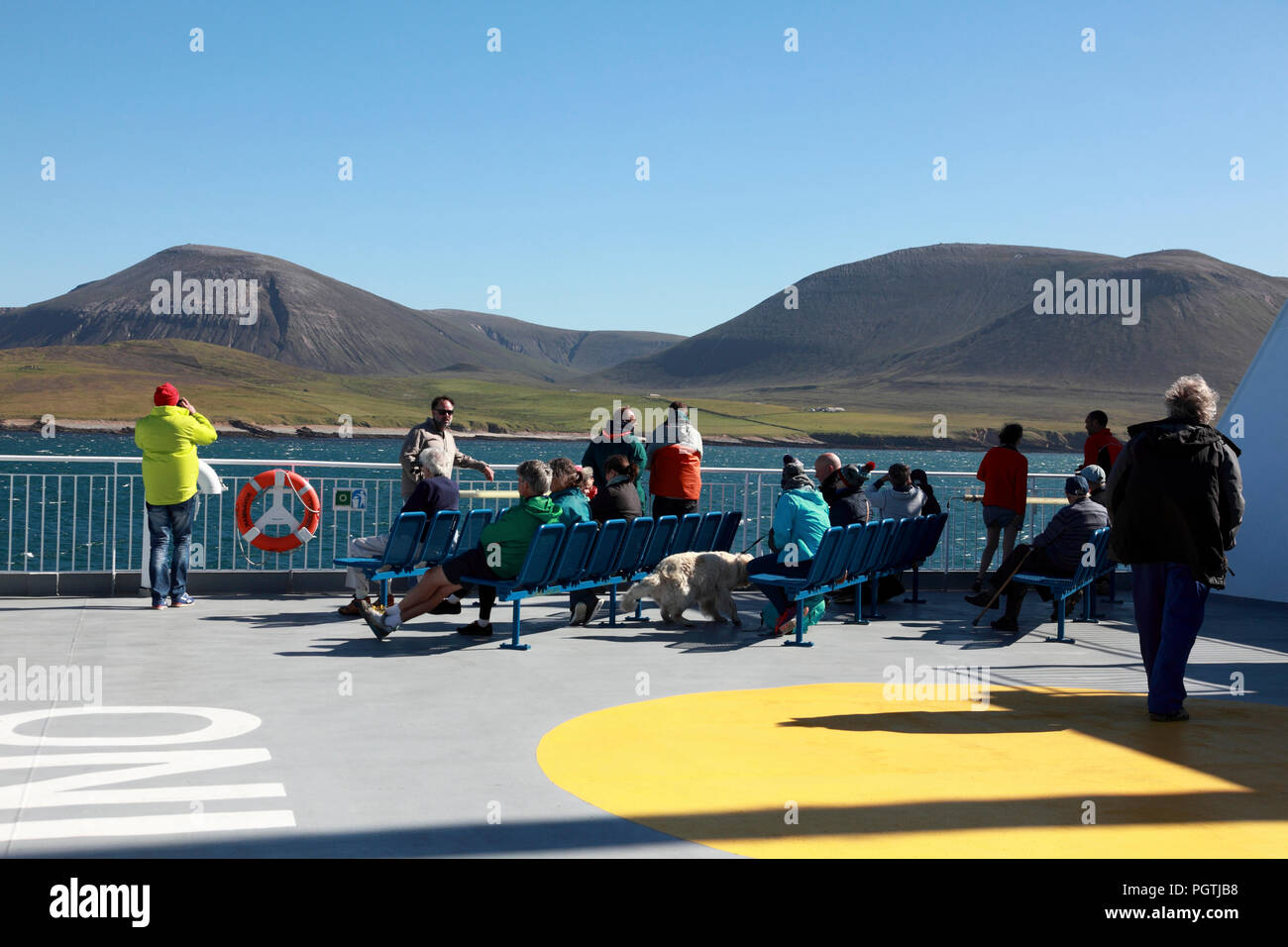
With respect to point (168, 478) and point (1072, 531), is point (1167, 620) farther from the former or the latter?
point (168, 478)

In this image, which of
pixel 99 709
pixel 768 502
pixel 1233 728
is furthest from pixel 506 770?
pixel 768 502

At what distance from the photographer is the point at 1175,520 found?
6023mm

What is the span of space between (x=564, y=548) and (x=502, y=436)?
16340cm

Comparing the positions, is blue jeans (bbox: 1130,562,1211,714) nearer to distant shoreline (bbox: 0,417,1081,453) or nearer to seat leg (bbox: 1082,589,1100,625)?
seat leg (bbox: 1082,589,1100,625)

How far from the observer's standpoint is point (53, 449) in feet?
353

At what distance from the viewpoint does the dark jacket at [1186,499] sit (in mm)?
5992

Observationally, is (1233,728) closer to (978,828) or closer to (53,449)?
(978,828)

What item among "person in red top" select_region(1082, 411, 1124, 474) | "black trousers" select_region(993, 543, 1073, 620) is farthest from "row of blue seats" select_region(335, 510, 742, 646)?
"person in red top" select_region(1082, 411, 1124, 474)

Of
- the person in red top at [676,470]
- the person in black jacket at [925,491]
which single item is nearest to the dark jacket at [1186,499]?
the person in red top at [676,470]

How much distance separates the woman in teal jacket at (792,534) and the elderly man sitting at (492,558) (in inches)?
65.9

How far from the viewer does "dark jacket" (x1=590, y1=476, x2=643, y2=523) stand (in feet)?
31.8

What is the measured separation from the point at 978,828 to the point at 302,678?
404 cm

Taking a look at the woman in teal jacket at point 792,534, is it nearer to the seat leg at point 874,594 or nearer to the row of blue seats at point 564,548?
the row of blue seats at point 564,548

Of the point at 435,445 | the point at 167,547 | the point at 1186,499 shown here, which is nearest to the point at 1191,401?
the point at 1186,499
